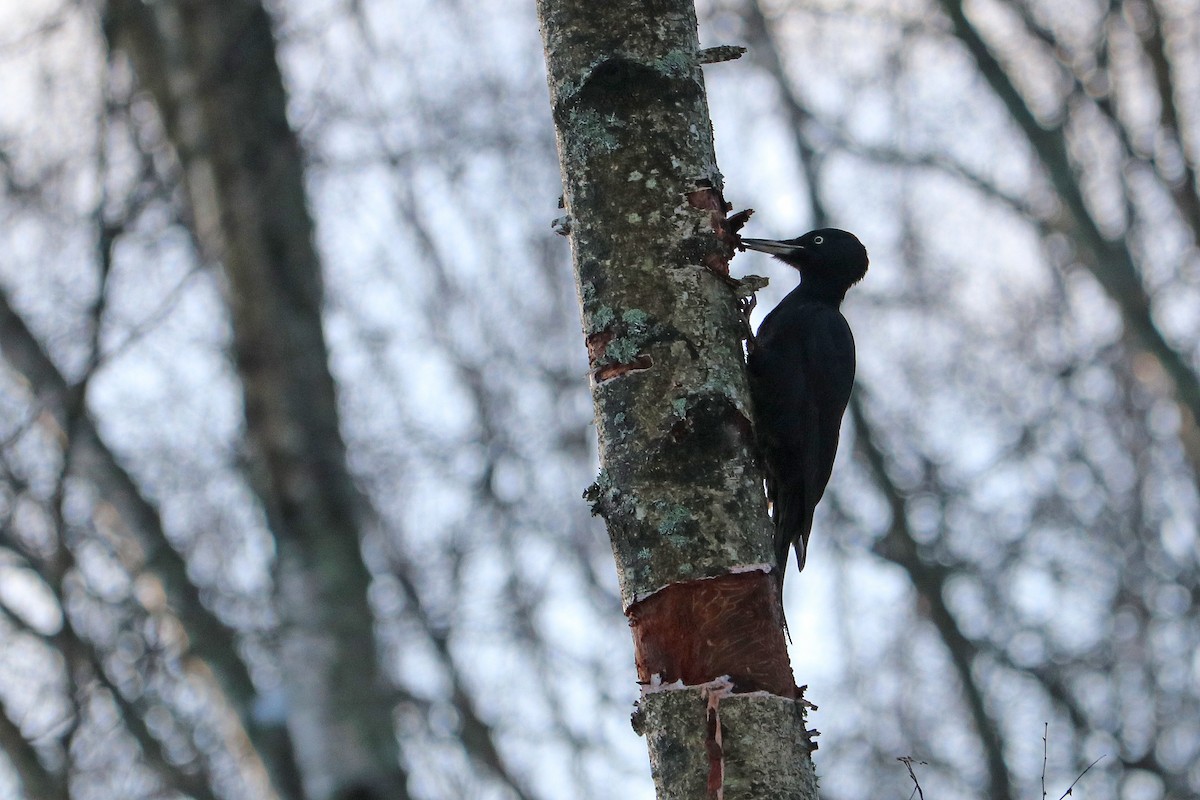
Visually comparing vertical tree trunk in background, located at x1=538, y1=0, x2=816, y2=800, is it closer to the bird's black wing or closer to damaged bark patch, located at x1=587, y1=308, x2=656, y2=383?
damaged bark patch, located at x1=587, y1=308, x2=656, y2=383

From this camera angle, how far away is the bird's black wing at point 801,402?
3.53 meters

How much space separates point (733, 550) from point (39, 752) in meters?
3.96

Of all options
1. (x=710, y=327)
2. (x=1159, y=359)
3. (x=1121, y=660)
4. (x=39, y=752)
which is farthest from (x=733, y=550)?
(x=1121, y=660)

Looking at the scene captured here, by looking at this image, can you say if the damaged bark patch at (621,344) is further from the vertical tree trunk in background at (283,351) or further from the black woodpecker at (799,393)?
the vertical tree trunk in background at (283,351)

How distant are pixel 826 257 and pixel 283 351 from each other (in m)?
1.87

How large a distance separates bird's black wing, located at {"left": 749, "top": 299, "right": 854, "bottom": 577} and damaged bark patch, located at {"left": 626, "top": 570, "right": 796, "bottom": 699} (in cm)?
142

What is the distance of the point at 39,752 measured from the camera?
495 cm

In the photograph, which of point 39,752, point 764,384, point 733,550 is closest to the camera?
point 733,550

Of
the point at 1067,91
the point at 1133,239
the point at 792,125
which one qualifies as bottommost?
the point at 1133,239

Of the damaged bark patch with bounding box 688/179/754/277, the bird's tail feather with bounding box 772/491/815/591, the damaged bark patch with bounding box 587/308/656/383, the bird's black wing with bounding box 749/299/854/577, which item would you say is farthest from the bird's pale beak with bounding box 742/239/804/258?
the damaged bark patch with bounding box 587/308/656/383

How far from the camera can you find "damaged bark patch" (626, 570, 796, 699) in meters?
1.87

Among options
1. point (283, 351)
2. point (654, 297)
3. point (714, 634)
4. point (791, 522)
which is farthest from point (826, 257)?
point (714, 634)

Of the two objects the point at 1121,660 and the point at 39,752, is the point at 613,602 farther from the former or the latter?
the point at 39,752

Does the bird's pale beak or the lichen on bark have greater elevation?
the bird's pale beak
